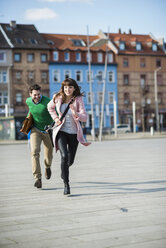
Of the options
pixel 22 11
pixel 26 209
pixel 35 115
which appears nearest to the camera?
pixel 26 209

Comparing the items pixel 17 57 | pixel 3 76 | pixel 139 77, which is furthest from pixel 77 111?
pixel 139 77

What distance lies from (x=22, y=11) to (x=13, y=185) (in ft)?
10.7

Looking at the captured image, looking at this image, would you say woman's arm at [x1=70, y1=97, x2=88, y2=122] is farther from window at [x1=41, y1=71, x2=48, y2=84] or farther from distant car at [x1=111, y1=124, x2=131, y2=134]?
window at [x1=41, y1=71, x2=48, y2=84]

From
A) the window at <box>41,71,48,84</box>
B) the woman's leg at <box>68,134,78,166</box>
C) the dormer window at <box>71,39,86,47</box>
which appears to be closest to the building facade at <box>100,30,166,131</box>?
the dormer window at <box>71,39,86,47</box>

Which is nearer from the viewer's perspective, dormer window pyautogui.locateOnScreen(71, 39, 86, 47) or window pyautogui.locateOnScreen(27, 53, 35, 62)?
window pyautogui.locateOnScreen(27, 53, 35, 62)

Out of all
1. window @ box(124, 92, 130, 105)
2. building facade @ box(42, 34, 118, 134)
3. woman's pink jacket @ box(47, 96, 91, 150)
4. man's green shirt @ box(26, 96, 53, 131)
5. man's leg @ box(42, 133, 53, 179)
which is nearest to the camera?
woman's pink jacket @ box(47, 96, 91, 150)

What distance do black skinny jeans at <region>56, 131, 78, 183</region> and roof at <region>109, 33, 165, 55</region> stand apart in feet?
217

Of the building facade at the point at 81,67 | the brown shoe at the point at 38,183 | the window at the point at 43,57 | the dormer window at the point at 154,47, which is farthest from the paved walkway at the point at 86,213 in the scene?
the dormer window at the point at 154,47

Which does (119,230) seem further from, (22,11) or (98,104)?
(98,104)

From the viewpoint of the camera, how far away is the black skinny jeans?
309 inches

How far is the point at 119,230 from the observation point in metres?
4.89

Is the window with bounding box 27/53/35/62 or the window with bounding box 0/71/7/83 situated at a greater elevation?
the window with bounding box 27/53/35/62

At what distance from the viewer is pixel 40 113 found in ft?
28.9

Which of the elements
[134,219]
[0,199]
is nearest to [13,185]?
[0,199]
